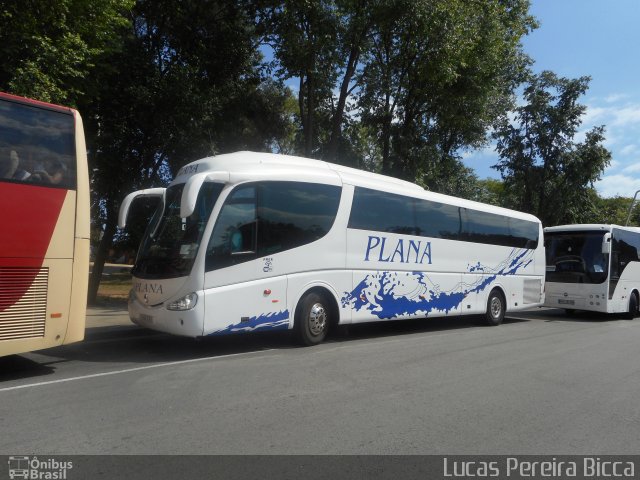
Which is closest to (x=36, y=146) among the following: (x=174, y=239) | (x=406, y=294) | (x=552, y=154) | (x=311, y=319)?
(x=174, y=239)

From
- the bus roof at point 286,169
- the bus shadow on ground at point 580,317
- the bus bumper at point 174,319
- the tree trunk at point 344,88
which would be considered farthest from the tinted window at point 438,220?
the bus bumper at point 174,319

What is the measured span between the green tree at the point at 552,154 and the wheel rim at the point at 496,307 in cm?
1364

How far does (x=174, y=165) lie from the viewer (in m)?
16.2

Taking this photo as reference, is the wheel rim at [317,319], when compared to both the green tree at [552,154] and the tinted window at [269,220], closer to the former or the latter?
the tinted window at [269,220]

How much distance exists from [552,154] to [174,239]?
75.1ft

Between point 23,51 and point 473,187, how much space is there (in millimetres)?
16727

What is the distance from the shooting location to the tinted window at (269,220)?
837 centimetres

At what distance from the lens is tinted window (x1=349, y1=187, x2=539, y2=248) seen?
10734 mm

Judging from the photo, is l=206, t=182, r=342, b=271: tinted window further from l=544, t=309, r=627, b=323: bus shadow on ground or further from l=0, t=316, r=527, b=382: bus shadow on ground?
l=544, t=309, r=627, b=323: bus shadow on ground

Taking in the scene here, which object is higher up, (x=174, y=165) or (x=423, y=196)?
(x=174, y=165)

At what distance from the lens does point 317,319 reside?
9625mm
